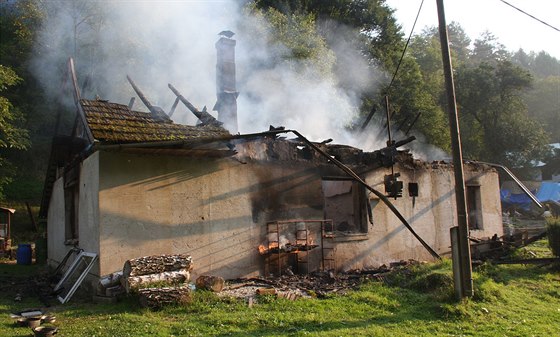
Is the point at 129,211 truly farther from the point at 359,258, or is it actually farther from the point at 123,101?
the point at 123,101

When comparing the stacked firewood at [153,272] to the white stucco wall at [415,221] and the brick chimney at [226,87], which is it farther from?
the brick chimney at [226,87]

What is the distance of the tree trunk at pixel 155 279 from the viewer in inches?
316

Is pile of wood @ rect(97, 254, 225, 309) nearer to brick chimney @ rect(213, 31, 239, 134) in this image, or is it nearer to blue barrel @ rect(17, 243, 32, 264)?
brick chimney @ rect(213, 31, 239, 134)

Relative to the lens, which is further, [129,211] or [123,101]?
[123,101]

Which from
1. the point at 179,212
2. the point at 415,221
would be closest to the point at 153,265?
the point at 179,212

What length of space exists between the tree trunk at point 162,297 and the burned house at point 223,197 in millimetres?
1598

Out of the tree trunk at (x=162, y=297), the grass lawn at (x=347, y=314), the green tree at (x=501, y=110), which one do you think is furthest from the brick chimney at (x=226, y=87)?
the green tree at (x=501, y=110)

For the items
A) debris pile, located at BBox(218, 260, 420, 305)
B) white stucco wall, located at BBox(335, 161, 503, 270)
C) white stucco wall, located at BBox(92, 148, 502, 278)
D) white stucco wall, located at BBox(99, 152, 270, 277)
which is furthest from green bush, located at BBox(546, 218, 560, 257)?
white stucco wall, located at BBox(99, 152, 270, 277)

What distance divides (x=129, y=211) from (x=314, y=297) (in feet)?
13.6

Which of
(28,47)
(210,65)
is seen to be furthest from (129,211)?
(28,47)

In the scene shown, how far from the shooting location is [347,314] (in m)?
7.90

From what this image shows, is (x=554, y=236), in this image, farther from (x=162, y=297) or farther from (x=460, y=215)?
(x=162, y=297)

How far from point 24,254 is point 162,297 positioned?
10.5 meters

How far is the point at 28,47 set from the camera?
77.6 ft
